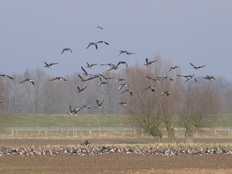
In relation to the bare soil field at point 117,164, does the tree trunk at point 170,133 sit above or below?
above

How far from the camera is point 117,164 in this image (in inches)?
1016

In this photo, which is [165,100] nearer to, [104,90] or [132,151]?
[132,151]

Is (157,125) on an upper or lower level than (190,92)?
lower

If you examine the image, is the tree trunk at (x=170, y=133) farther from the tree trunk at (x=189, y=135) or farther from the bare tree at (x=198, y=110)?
the bare tree at (x=198, y=110)

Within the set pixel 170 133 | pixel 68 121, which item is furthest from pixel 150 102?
pixel 68 121

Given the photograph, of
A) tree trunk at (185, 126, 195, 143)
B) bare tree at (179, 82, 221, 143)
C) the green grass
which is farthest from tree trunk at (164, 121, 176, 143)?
the green grass

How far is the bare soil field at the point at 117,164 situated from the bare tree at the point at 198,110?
1740cm

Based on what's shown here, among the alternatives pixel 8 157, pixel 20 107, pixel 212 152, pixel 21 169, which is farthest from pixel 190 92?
pixel 20 107

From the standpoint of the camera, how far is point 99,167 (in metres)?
24.5

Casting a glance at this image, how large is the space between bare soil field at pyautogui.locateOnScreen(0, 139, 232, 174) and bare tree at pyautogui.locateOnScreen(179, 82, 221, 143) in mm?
17403

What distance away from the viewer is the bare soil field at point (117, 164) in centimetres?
2300

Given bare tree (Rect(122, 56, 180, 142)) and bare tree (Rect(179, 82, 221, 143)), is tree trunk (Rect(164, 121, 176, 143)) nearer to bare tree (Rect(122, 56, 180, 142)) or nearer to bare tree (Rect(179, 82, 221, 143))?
bare tree (Rect(122, 56, 180, 142))

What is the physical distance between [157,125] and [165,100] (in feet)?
10.4

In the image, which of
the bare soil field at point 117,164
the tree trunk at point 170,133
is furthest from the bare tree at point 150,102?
the bare soil field at point 117,164
